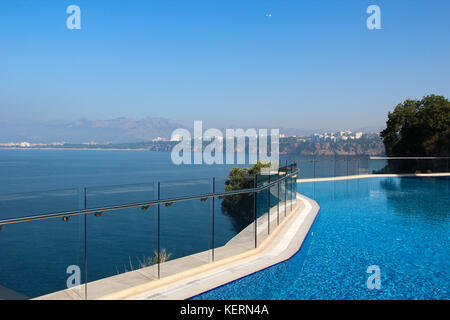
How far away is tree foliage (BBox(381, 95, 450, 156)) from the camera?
1558 inches

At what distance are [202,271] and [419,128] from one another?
4217 centimetres

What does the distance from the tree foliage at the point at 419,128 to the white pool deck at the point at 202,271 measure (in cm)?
3302

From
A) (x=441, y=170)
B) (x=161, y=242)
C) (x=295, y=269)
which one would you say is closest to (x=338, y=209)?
(x=295, y=269)

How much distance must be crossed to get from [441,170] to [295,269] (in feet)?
100

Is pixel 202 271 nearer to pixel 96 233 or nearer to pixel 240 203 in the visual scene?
pixel 96 233

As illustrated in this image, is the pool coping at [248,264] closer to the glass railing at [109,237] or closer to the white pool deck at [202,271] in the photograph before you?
the white pool deck at [202,271]

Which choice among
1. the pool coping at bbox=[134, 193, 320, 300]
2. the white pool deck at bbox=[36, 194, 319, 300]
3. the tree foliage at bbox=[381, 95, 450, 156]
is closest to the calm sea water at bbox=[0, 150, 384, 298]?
the white pool deck at bbox=[36, 194, 319, 300]

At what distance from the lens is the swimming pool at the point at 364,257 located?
727 cm

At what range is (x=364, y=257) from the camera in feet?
31.6

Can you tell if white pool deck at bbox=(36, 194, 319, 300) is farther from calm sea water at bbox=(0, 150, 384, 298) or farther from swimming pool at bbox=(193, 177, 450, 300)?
calm sea water at bbox=(0, 150, 384, 298)

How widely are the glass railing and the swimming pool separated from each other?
4.67 ft

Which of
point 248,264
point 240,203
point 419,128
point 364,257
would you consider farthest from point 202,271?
point 419,128

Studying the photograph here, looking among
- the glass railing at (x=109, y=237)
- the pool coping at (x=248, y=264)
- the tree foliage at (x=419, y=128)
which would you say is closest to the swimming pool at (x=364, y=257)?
the pool coping at (x=248, y=264)
